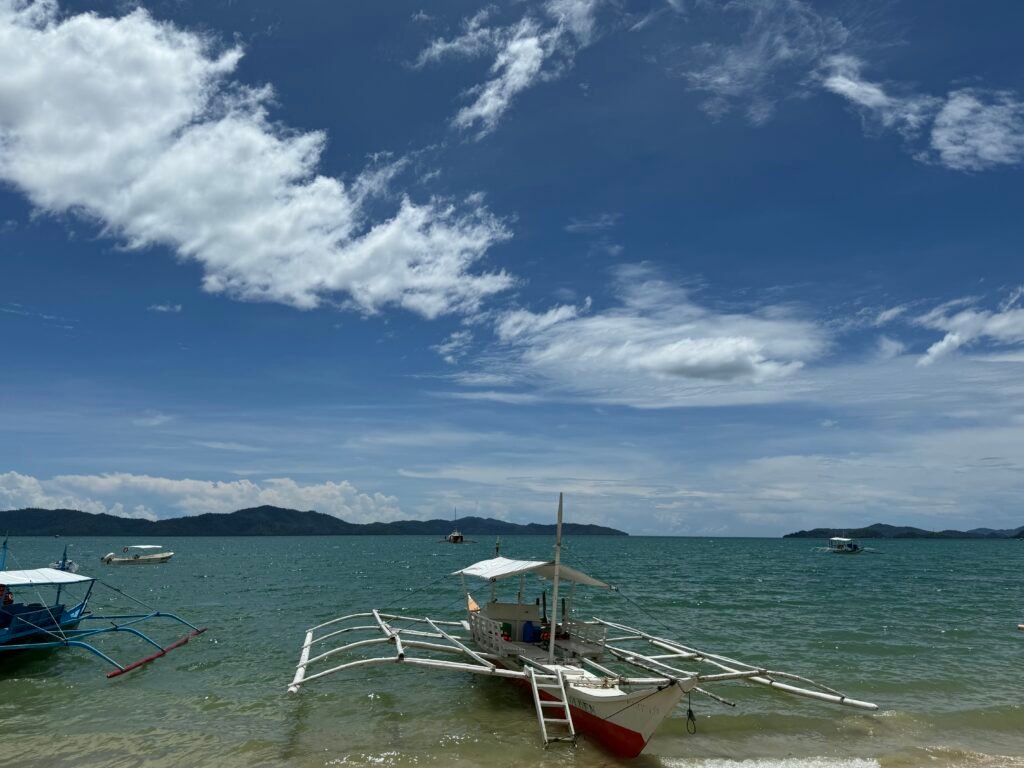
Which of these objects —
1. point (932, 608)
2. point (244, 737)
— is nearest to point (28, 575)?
point (244, 737)

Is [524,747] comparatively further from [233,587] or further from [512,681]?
[233,587]

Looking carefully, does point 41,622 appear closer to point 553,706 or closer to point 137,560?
point 553,706

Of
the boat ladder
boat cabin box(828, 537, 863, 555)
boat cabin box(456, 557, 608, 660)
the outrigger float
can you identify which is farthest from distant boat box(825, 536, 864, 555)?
the boat ladder

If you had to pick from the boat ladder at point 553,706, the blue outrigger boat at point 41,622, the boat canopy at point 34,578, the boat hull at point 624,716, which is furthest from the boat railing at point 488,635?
the boat canopy at point 34,578

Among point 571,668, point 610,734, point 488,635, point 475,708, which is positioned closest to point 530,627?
point 488,635

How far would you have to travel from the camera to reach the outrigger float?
1377 centimetres

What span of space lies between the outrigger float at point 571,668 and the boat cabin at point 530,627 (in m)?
0.03

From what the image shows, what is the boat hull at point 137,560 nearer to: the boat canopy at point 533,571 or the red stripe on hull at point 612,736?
the boat canopy at point 533,571

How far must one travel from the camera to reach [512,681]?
1970 cm

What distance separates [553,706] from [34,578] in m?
17.1

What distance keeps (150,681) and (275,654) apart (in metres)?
4.77

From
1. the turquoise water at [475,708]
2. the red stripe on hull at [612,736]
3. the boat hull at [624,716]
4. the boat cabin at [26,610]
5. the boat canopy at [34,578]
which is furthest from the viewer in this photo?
the boat cabin at [26,610]

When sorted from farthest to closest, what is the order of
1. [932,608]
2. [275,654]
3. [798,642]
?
1. [932,608]
2. [798,642]
3. [275,654]

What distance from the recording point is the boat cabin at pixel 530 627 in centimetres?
1833
